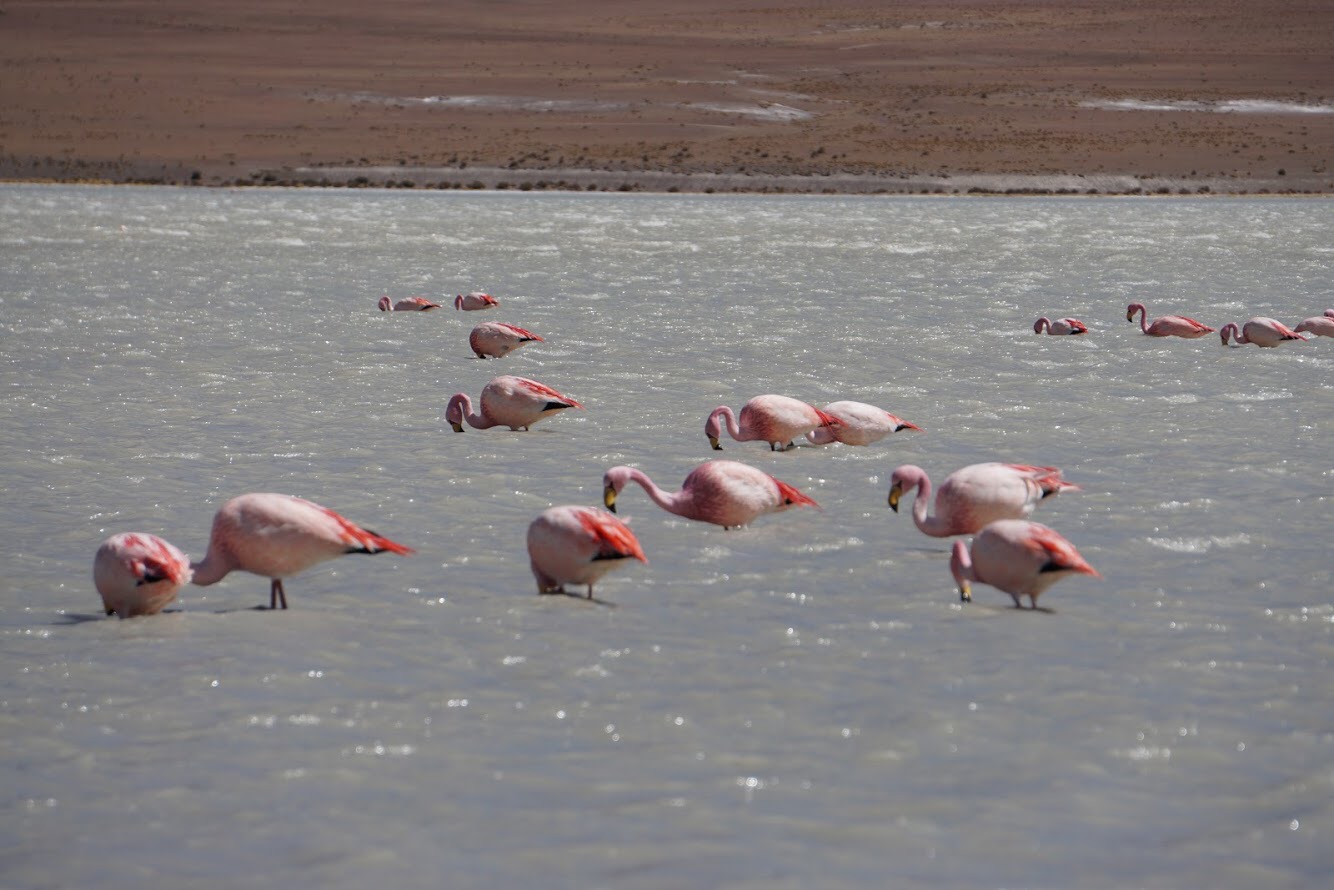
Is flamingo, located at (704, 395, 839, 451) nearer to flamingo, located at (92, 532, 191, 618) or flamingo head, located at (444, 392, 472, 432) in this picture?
flamingo head, located at (444, 392, 472, 432)

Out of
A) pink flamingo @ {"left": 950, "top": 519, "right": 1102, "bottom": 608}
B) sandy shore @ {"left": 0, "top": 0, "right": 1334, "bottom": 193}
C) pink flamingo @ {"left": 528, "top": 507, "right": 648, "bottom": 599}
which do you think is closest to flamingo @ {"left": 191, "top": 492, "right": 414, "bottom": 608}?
pink flamingo @ {"left": 528, "top": 507, "right": 648, "bottom": 599}

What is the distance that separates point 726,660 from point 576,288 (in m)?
16.0

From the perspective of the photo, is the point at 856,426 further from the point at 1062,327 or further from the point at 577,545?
the point at 1062,327

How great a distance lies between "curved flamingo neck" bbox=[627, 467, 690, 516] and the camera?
7.03 metres

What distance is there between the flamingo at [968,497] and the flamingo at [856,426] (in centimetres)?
235

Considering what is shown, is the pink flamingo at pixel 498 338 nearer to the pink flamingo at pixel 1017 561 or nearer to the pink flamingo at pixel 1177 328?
the pink flamingo at pixel 1177 328

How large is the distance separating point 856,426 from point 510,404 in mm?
2071

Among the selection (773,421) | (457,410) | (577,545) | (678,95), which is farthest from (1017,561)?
(678,95)

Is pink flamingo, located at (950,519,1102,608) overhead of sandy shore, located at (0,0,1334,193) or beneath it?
overhead

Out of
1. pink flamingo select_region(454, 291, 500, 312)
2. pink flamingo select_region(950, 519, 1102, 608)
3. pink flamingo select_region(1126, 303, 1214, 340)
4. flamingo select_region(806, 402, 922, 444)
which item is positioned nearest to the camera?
pink flamingo select_region(950, 519, 1102, 608)

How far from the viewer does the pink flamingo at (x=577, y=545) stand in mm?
6355

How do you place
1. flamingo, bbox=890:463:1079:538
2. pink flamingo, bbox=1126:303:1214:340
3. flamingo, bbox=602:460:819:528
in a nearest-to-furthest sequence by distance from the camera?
flamingo, bbox=890:463:1079:538, flamingo, bbox=602:460:819:528, pink flamingo, bbox=1126:303:1214:340

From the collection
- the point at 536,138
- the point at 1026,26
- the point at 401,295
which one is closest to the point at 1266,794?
the point at 401,295

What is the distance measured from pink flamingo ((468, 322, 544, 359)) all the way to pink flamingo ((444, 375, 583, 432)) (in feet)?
10.8
